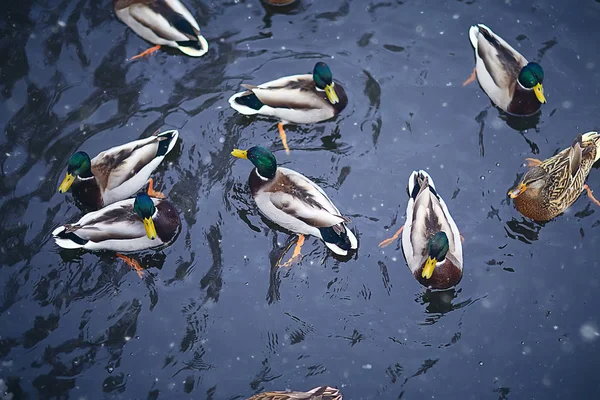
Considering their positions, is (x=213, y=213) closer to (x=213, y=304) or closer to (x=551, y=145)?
(x=213, y=304)

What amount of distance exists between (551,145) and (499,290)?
172 centimetres

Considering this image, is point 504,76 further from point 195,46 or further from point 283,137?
point 195,46

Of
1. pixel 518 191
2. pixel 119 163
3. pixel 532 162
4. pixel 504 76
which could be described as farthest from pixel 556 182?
pixel 119 163

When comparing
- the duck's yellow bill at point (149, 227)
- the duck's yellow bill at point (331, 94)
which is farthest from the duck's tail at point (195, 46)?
the duck's yellow bill at point (149, 227)

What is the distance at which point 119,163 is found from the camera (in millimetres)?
7457

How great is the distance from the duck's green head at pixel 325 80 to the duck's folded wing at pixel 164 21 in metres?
1.43

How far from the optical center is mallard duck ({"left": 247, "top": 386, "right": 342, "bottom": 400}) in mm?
6336

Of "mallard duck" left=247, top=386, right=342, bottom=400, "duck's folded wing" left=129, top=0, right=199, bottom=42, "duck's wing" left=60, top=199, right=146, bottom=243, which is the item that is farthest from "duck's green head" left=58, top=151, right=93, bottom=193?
"mallard duck" left=247, top=386, right=342, bottom=400

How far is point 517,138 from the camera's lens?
8.09 m

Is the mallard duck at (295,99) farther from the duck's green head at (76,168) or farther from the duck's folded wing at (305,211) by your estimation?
the duck's green head at (76,168)

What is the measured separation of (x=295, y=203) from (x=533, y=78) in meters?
2.63

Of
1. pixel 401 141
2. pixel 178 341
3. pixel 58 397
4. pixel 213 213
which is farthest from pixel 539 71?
pixel 58 397

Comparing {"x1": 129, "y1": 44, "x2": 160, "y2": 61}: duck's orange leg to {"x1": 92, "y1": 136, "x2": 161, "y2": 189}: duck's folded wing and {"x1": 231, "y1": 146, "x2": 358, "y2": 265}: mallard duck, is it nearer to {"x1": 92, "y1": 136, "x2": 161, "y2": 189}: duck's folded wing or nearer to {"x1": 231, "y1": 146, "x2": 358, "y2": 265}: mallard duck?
{"x1": 92, "y1": 136, "x2": 161, "y2": 189}: duck's folded wing

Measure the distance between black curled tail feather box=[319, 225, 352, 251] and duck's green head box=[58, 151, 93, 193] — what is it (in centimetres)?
219
